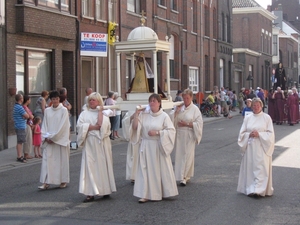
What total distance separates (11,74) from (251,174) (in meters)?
10.8

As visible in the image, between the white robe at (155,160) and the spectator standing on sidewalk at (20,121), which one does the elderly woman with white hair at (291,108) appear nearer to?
the spectator standing on sidewalk at (20,121)

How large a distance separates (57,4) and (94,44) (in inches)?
76.4

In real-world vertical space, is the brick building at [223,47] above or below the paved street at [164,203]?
above

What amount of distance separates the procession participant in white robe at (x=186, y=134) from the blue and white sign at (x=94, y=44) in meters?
10.9

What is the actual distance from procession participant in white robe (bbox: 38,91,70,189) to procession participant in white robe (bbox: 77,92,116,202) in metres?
1.41

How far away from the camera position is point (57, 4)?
22062 mm

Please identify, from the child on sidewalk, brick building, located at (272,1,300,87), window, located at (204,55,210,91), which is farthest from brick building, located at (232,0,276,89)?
the child on sidewalk

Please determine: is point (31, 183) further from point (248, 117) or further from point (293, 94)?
point (293, 94)

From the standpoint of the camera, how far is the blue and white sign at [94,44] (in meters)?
22.2

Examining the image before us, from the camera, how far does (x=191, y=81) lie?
40.1 meters

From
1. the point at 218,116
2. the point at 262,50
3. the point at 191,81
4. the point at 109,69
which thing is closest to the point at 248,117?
the point at 109,69

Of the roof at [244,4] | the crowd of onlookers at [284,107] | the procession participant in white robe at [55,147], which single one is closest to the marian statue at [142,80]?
the procession participant in white robe at [55,147]

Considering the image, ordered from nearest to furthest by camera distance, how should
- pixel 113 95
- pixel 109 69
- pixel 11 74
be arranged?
pixel 11 74 < pixel 113 95 < pixel 109 69

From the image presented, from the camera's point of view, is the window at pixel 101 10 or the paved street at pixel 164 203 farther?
the window at pixel 101 10
